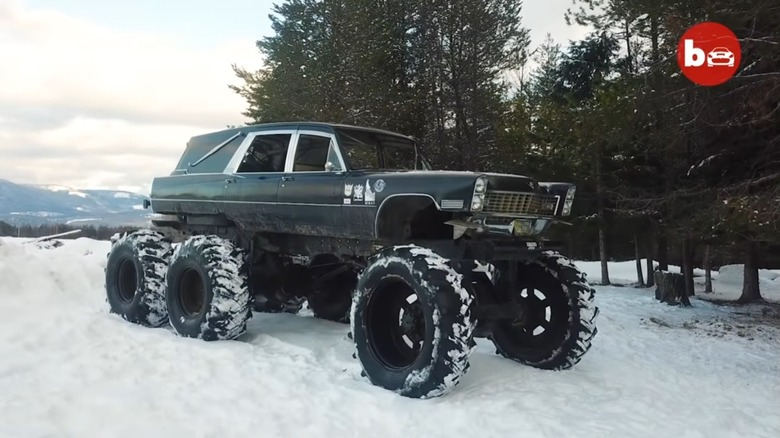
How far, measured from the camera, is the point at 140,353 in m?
5.59

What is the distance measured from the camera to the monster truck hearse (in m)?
4.79

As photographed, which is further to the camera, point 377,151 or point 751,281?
point 751,281

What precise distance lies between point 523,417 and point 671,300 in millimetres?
9723

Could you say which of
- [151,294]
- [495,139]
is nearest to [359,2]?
[495,139]

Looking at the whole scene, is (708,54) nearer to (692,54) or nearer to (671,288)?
(692,54)

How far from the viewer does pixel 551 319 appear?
18.9 ft

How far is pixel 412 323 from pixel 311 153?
7.73 ft

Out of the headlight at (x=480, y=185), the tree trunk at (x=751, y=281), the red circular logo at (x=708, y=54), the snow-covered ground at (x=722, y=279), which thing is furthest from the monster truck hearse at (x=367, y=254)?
the snow-covered ground at (x=722, y=279)

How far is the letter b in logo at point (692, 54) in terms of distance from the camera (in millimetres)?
8156

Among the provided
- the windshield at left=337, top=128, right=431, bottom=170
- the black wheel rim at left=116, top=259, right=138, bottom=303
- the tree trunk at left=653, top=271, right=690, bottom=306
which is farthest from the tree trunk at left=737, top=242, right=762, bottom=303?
the black wheel rim at left=116, top=259, right=138, bottom=303

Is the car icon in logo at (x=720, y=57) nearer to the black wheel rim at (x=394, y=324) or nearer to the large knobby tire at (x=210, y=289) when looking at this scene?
the black wheel rim at (x=394, y=324)

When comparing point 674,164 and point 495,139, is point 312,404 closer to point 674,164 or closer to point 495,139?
point 674,164

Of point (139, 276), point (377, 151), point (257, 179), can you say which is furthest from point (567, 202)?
point (139, 276)

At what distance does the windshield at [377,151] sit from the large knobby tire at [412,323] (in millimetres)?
1366
